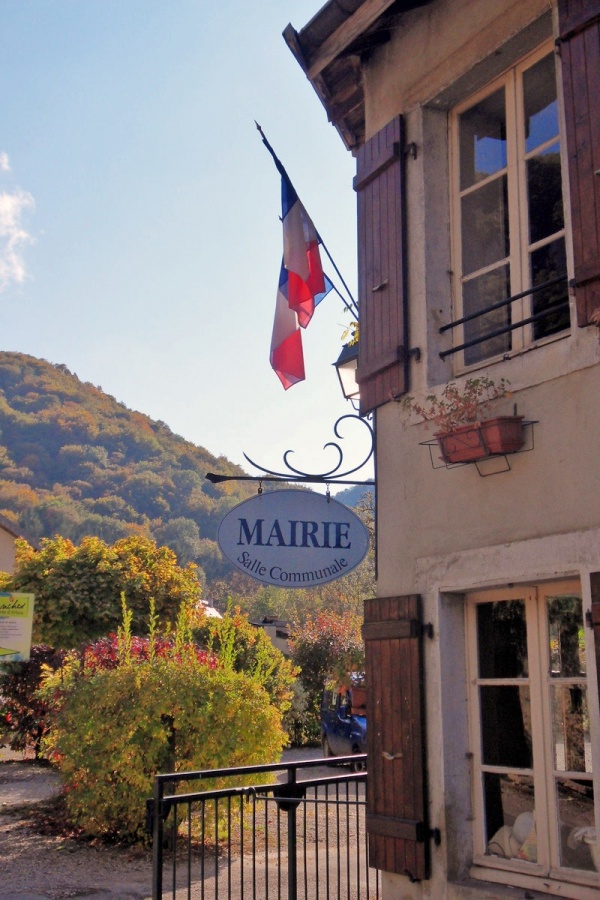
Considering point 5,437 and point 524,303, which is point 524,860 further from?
point 5,437

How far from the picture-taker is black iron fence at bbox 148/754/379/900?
523 centimetres

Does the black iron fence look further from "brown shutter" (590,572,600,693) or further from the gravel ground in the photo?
"brown shutter" (590,572,600,693)

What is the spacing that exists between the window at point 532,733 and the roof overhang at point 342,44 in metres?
3.54

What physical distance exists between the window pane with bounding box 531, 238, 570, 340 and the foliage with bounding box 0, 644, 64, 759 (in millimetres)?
12607

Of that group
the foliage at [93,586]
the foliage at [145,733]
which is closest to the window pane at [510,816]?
the foliage at [145,733]

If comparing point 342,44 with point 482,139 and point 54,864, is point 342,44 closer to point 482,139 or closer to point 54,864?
point 482,139

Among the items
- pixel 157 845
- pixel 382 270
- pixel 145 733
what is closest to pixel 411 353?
pixel 382 270

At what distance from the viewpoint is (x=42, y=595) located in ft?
45.1

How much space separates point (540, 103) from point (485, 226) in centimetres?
71

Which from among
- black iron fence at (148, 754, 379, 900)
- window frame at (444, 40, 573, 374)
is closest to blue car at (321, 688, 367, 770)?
black iron fence at (148, 754, 379, 900)

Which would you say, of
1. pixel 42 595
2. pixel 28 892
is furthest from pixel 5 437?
pixel 28 892

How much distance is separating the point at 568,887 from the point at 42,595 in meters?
11.0

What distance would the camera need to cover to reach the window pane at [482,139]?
5230 mm

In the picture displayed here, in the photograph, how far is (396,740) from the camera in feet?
15.5
